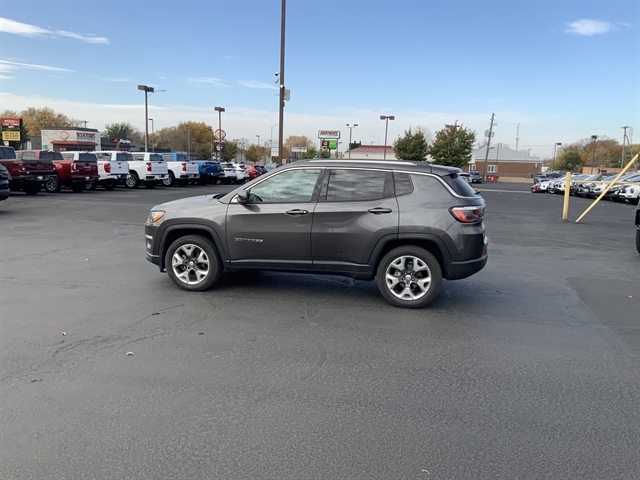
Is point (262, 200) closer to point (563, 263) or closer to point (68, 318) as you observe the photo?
point (68, 318)

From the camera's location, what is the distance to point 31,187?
21.3 metres

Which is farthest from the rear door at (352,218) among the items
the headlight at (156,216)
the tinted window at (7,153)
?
the tinted window at (7,153)

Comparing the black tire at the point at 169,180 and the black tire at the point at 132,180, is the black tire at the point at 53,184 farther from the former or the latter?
the black tire at the point at 169,180

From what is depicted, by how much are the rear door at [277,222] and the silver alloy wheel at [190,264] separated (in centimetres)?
43

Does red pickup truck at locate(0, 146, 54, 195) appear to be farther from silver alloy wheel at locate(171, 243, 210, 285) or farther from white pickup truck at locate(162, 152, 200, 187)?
silver alloy wheel at locate(171, 243, 210, 285)

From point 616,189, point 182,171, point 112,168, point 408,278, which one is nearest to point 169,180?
point 182,171

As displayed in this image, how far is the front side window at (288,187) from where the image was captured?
6434 millimetres

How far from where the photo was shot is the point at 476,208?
607 cm

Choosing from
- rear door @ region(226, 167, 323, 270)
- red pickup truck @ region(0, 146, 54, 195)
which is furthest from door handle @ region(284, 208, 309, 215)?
red pickup truck @ region(0, 146, 54, 195)

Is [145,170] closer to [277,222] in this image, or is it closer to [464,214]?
[277,222]

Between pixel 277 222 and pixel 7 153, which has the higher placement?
pixel 7 153

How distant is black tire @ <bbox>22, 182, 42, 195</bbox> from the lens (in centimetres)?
2103

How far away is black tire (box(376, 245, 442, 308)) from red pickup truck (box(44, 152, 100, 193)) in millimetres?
20366

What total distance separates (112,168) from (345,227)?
872 inches
